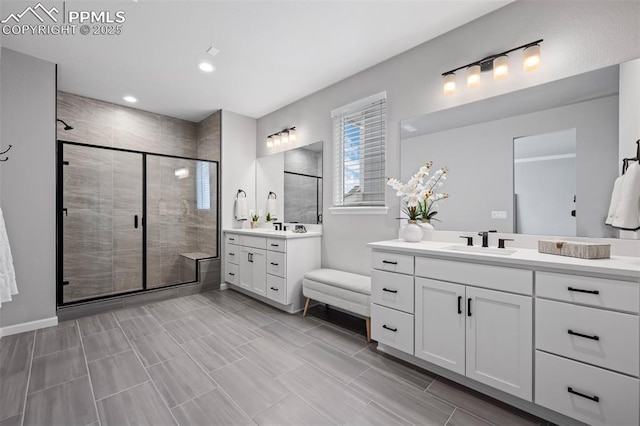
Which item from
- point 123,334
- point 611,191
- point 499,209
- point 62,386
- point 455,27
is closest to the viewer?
point 611,191

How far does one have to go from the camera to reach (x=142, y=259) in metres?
3.69

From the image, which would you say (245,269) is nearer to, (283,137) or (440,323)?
(283,137)

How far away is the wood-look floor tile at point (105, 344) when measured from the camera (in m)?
2.19

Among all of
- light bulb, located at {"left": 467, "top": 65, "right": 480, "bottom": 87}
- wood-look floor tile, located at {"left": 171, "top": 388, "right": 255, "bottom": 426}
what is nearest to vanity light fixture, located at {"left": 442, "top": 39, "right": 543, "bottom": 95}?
light bulb, located at {"left": 467, "top": 65, "right": 480, "bottom": 87}

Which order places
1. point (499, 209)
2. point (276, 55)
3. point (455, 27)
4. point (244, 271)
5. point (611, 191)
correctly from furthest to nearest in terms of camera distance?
point (244, 271) < point (276, 55) < point (455, 27) < point (499, 209) < point (611, 191)

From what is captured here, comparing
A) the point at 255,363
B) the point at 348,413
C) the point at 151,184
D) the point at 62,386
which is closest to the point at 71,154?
the point at 151,184

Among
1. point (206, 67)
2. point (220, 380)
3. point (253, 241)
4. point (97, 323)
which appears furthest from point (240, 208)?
point (220, 380)

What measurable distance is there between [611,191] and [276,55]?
284cm

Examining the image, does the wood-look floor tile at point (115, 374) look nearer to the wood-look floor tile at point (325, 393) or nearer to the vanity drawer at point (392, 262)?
the wood-look floor tile at point (325, 393)

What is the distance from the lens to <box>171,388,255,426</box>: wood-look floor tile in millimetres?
1472

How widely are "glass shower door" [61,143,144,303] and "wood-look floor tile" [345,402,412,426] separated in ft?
10.9

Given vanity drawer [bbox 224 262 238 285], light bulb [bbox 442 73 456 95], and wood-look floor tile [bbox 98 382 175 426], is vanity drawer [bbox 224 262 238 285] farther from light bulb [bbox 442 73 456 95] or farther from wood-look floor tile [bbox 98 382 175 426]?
light bulb [bbox 442 73 456 95]

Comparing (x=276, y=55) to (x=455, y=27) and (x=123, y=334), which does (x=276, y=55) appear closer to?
(x=455, y=27)

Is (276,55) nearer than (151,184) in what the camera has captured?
Yes
